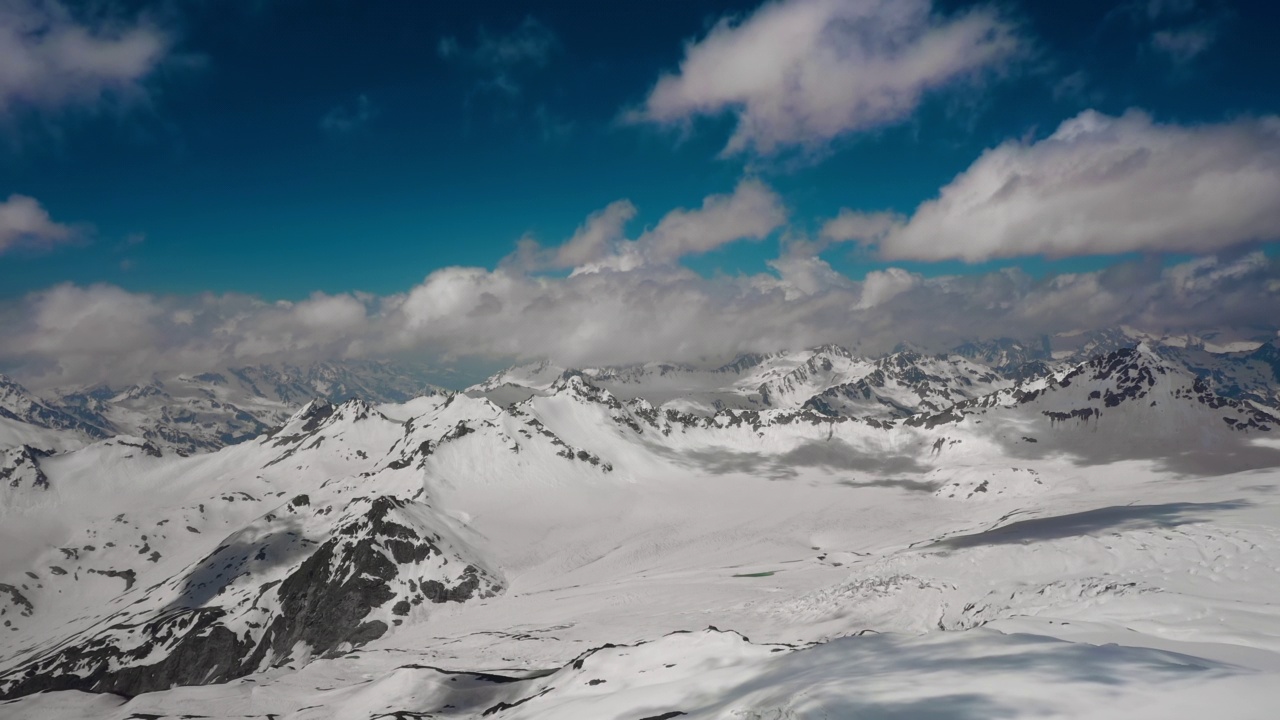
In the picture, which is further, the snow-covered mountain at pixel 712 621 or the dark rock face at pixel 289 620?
the dark rock face at pixel 289 620

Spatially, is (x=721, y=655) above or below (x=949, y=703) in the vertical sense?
below

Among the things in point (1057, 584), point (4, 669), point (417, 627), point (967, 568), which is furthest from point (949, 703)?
point (4, 669)

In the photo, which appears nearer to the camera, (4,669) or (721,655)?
(721,655)

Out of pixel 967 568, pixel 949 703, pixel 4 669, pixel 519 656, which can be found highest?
pixel 949 703

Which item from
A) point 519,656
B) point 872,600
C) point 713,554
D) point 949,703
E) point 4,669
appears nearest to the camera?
point 949,703

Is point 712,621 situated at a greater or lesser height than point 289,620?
greater

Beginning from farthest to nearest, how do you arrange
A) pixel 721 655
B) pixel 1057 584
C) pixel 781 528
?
pixel 781 528 → pixel 1057 584 → pixel 721 655

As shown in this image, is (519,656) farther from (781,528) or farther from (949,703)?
(781,528)

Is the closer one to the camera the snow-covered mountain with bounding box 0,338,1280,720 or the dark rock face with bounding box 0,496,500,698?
the snow-covered mountain with bounding box 0,338,1280,720
